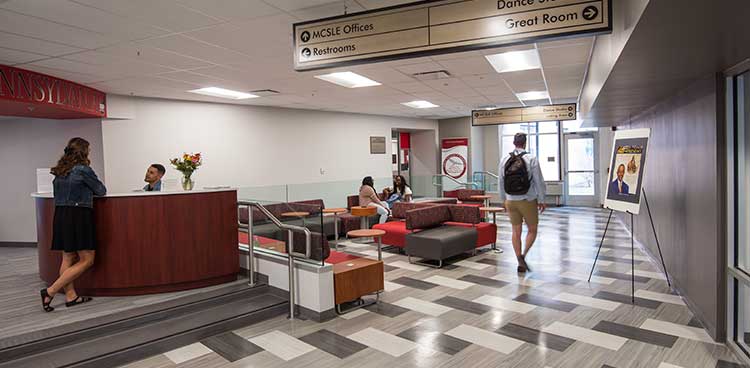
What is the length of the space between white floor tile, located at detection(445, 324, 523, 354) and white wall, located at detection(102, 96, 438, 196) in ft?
21.0

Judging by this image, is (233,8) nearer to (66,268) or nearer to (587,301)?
(66,268)

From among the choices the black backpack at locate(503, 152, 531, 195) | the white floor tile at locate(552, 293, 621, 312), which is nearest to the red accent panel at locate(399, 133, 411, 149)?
the black backpack at locate(503, 152, 531, 195)

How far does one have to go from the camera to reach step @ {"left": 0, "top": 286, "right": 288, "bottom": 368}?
3314 millimetres

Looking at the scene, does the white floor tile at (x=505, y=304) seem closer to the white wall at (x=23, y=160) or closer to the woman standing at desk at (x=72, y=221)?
the woman standing at desk at (x=72, y=221)

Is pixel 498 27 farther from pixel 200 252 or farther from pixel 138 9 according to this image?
pixel 200 252

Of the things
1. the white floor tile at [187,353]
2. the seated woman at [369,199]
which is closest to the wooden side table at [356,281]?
the white floor tile at [187,353]

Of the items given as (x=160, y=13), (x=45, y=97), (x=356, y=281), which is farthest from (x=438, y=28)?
(x=45, y=97)

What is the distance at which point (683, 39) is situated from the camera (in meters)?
2.58

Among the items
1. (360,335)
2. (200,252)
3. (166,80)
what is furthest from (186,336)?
(166,80)

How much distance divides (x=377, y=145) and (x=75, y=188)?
9.20 metres

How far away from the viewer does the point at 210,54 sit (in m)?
5.09

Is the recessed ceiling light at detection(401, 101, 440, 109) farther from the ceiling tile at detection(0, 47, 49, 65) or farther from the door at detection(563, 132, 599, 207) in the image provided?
the ceiling tile at detection(0, 47, 49, 65)

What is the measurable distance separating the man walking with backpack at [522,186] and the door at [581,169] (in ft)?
30.2

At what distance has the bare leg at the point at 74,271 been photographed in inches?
162
